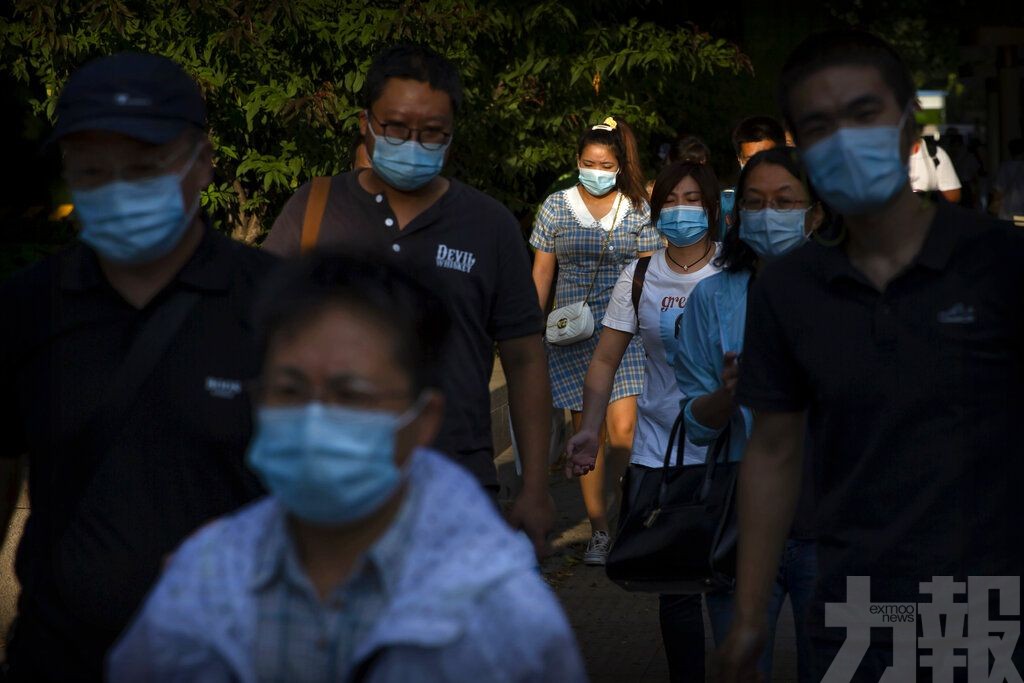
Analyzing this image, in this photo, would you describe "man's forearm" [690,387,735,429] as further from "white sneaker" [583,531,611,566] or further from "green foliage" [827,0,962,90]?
"green foliage" [827,0,962,90]

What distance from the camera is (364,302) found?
232 cm

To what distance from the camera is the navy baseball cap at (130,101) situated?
10.4ft

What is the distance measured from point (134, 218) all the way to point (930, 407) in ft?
5.19

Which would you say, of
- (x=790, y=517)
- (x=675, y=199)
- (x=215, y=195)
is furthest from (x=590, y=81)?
Result: (x=790, y=517)

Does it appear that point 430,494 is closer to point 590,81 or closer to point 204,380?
point 204,380

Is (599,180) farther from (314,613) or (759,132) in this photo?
(314,613)

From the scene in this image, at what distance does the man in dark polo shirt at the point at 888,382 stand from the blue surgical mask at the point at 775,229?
1608 mm

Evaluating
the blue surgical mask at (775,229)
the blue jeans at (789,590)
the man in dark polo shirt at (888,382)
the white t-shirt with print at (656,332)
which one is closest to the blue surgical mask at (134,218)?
the man in dark polo shirt at (888,382)

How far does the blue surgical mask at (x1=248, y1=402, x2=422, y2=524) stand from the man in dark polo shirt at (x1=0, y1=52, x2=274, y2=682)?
941 mm

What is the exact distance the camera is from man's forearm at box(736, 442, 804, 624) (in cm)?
366

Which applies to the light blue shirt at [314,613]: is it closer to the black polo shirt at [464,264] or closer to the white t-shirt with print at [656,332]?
the black polo shirt at [464,264]

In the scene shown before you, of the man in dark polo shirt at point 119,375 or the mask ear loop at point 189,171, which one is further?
the mask ear loop at point 189,171

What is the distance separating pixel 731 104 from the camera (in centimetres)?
1911

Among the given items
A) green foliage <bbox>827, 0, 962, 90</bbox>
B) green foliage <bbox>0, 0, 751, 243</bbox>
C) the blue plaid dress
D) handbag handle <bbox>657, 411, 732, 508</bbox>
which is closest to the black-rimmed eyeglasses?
handbag handle <bbox>657, 411, 732, 508</bbox>
